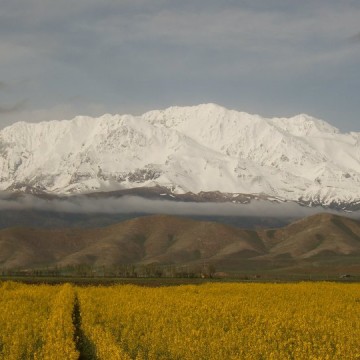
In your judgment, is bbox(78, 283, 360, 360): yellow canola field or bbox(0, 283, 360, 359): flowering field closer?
bbox(0, 283, 360, 359): flowering field

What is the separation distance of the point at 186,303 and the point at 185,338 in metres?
17.1

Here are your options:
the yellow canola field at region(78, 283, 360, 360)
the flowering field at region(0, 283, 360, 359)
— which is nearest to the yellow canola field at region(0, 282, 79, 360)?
the flowering field at region(0, 283, 360, 359)

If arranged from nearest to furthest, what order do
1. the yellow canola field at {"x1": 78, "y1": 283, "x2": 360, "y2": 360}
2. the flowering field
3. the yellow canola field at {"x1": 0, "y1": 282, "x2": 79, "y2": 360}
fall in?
the yellow canola field at {"x1": 0, "y1": 282, "x2": 79, "y2": 360} → the flowering field → the yellow canola field at {"x1": 78, "y1": 283, "x2": 360, "y2": 360}

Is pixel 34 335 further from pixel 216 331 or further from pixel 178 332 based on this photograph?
pixel 216 331

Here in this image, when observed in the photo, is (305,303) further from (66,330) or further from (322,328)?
(66,330)

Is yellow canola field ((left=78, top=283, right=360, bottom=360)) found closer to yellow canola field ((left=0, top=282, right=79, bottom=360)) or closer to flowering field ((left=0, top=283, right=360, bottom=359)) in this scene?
flowering field ((left=0, top=283, right=360, bottom=359))

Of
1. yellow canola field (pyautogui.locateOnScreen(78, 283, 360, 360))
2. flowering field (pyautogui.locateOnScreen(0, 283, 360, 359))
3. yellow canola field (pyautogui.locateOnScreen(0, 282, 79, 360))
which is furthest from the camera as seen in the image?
yellow canola field (pyautogui.locateOnScreen(78, 283, 360, 360))

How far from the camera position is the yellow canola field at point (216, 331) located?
29.9 m

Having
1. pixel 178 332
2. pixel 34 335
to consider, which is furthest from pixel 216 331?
pixel 34 335

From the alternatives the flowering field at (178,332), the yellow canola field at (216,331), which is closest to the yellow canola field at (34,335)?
the flowering field at (178,332)

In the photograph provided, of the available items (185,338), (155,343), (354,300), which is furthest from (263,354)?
(354,300)

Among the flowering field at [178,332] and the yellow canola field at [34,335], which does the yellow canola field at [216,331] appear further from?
the yellow canola field at [34,335]

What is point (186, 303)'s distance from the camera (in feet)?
159

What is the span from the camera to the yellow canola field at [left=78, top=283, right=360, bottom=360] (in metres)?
29.9
